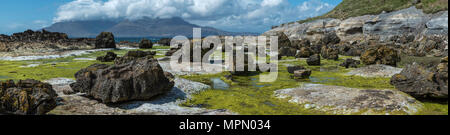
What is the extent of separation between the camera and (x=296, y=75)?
28703 mm

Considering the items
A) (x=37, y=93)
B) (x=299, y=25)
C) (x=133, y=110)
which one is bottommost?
(x=133, y=110)

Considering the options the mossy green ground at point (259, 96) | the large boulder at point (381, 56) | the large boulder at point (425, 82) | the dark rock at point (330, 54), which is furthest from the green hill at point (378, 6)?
the large boulder at point (425, 82)

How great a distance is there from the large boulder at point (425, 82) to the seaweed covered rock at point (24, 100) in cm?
1949

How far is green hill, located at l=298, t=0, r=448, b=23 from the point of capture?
7284cm

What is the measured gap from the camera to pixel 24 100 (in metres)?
13.7

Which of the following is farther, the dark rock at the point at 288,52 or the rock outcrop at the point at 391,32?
the dark rock at the point at 288,52

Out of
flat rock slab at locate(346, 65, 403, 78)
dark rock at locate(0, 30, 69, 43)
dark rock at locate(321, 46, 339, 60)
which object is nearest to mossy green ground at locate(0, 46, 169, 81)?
flat rock slab at locate(346, 65, 403, 78)

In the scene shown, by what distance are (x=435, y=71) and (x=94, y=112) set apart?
19.0m

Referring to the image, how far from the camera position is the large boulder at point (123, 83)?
626 inches

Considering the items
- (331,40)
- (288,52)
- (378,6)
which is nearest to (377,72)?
(288,52)

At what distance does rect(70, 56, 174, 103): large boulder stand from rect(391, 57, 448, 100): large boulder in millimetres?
14707

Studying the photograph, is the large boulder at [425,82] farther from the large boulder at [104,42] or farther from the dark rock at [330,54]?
the large boulder at [104,42]
